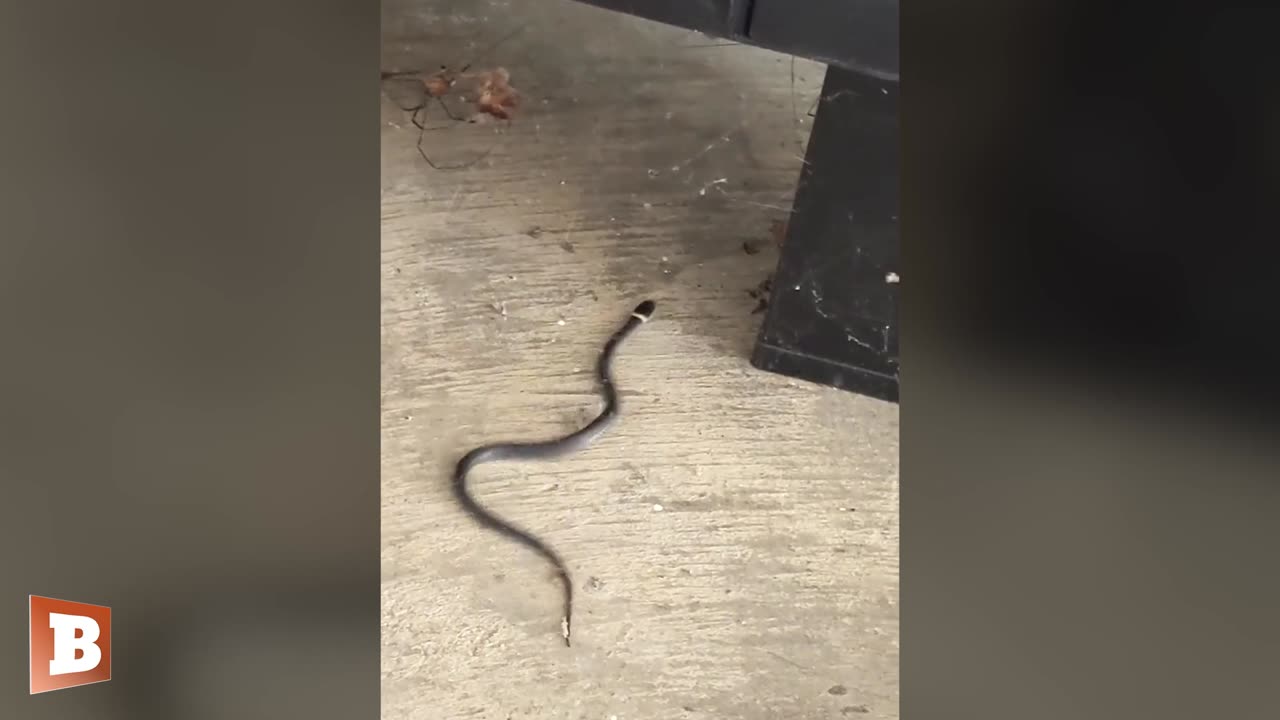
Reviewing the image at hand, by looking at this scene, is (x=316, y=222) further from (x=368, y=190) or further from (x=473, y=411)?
(x=473, y=411)

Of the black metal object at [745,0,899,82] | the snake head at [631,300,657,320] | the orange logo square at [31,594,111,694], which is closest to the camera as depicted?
the orange logo square at [31,594,111,694]

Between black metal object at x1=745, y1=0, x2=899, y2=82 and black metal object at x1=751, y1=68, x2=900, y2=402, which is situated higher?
black metal object at x1=745, y1=0, x2=899, y2=82

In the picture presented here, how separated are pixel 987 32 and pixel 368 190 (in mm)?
356

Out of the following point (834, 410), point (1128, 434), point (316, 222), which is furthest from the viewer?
point (834, 410)

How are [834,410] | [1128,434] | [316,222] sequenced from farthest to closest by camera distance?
[834,410] → [316,222] → [1128,434]

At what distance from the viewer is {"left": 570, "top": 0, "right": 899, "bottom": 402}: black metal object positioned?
937 mm

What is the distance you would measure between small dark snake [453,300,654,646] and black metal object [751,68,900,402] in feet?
0.78

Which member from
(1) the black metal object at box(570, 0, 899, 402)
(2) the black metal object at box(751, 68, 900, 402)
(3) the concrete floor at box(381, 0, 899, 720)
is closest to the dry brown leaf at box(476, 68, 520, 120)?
(3) the concrete floor at box(381, 0, 899, 720)

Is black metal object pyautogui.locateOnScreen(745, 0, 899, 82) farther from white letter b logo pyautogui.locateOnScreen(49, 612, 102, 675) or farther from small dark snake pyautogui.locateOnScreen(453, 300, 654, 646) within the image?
white letter b logo pyautogui.locateOnScreen(49, 612, 102, 675)

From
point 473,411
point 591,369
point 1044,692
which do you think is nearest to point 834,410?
point 591,369

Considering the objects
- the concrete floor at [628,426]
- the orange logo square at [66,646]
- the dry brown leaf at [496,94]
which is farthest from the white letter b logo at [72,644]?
the dry brown leaf at [496,94]

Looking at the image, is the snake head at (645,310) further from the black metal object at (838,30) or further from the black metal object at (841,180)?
the black metal object at (838,30)

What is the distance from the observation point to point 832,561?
1.21m

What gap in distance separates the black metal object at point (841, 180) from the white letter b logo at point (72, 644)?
2.68 feet
